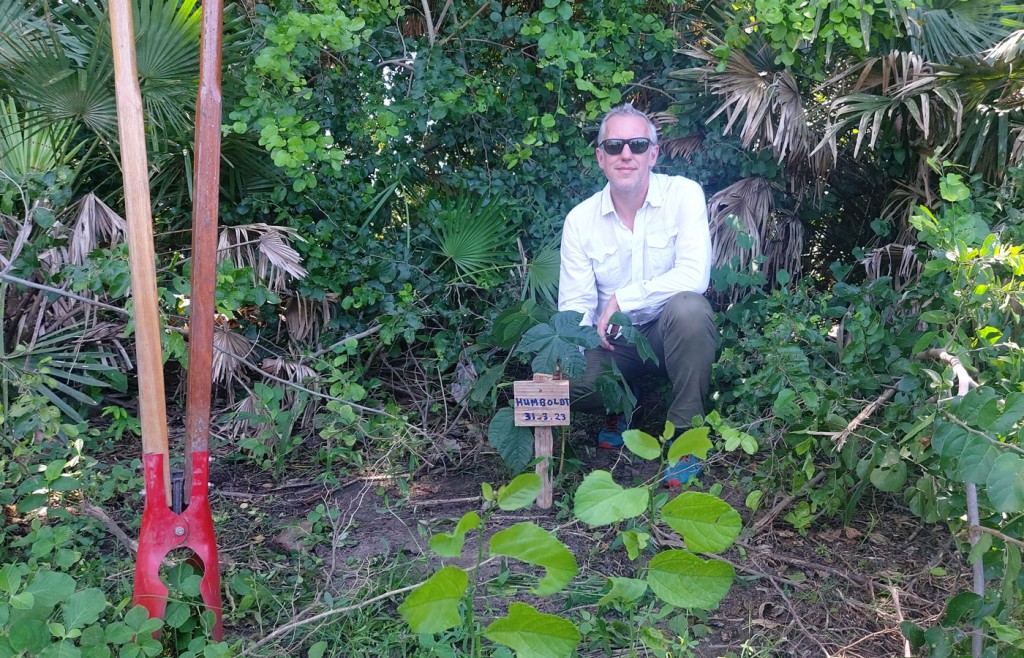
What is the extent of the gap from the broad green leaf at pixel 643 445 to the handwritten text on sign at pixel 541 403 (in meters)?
1.54

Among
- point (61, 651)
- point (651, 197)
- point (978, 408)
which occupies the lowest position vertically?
point (61, 651)

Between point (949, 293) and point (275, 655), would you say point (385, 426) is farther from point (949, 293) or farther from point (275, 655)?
point (949, 293)

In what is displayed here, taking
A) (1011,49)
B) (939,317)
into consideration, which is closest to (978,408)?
(939,317)

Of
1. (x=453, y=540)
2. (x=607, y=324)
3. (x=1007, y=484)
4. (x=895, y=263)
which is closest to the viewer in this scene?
(x=453, y=540)

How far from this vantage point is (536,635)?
1445 mm

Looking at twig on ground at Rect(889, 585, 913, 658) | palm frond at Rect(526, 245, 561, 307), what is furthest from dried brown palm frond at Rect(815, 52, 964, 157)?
twig on ground at Rect(889, 585, 913, 658)

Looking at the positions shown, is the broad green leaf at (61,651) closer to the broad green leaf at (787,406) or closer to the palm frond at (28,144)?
the broad green leaf at (787,406)

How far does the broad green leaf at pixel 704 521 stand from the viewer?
1462 mm

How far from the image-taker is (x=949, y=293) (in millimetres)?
2451

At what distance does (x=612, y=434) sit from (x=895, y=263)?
172 centimetres

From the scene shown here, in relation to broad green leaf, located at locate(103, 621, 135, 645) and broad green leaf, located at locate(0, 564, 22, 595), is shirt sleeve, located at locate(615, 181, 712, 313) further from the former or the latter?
broad green leaf, located at locate(0, 564, 22, 595)

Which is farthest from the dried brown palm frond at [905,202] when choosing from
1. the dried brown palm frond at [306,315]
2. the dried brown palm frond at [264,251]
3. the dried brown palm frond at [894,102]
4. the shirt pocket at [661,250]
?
the dried brown palm frond at [264,251]

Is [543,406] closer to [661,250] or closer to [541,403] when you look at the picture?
[541,403]

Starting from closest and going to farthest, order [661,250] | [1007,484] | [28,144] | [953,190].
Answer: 1. [1007,484]
2. [953,190]
3. [661,250]
4. [28,144]
